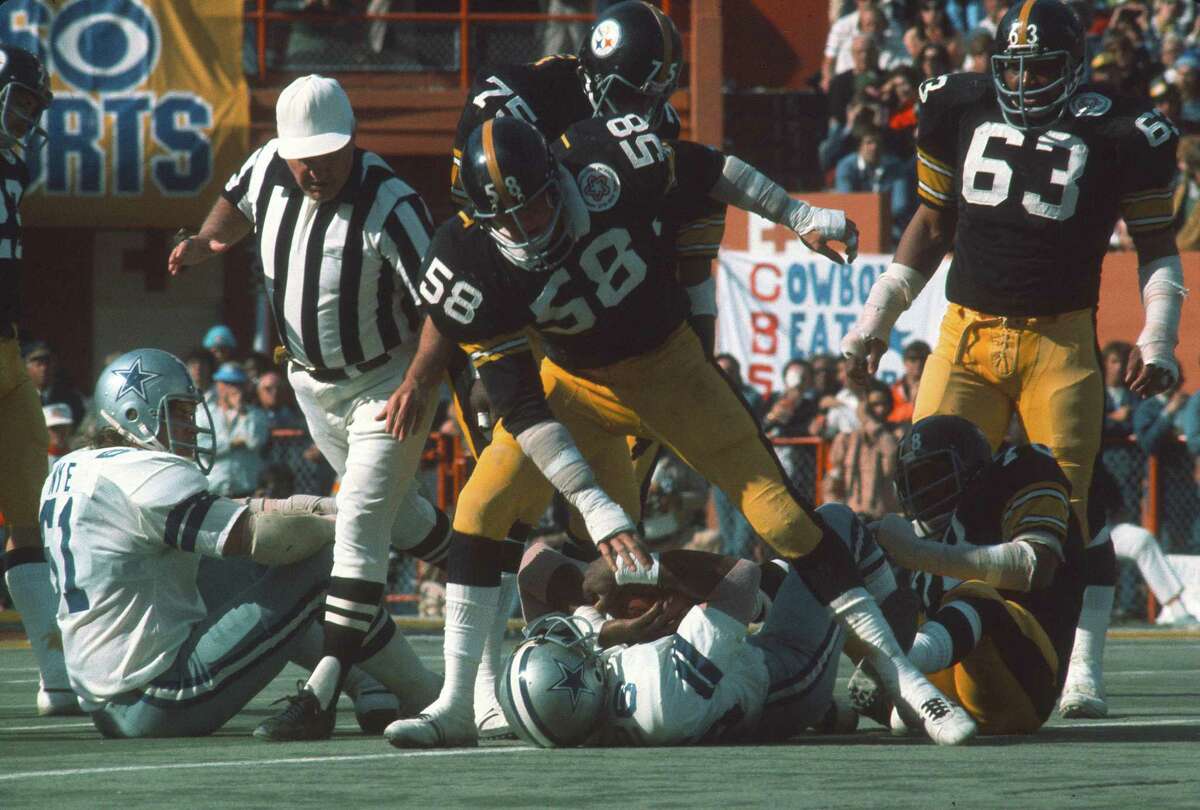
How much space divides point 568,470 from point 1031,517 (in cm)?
131

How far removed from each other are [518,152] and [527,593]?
4.53 feet

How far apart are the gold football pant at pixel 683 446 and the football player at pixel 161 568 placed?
657mm

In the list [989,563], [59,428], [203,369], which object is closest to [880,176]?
[203,369]

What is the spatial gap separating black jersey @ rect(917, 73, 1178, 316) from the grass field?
4.45ft

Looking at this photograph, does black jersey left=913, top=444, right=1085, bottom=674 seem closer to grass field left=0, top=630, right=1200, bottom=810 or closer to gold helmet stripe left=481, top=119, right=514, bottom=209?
grass field left=0, top=630, right=1200, bottom=810

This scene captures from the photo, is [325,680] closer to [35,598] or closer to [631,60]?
[35,598]

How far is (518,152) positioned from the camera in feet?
17.4

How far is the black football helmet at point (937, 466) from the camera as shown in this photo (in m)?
5.86

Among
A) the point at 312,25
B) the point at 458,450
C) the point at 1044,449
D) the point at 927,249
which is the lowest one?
the point at 458,450

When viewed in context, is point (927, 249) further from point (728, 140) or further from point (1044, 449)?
point (728, 140)

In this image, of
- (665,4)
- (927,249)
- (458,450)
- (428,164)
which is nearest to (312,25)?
(428,164)

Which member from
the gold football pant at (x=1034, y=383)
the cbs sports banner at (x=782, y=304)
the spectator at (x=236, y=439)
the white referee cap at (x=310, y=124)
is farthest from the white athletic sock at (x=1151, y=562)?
the white referee cap at (x=310, y=124)

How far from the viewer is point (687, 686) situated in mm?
5430

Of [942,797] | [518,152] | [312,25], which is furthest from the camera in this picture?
[312,25]
